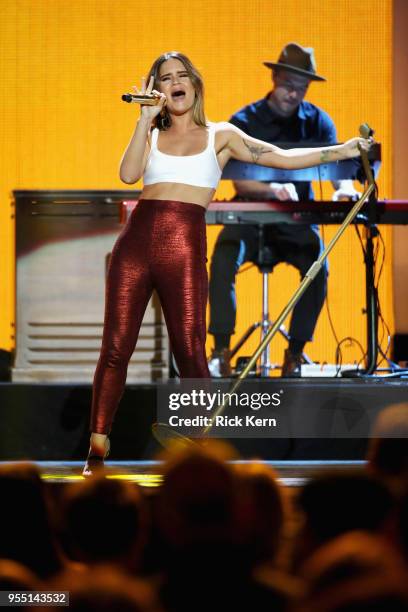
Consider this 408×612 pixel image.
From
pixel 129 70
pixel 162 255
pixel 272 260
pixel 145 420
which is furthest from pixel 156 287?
pixel 129 70

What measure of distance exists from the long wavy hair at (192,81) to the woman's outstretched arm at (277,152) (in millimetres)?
98

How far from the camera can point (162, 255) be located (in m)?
2.95

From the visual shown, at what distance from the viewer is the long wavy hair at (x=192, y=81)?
121 inches

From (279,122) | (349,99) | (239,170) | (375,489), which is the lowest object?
(375,489)

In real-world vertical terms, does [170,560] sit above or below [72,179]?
below

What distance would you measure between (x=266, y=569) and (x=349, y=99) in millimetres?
6093

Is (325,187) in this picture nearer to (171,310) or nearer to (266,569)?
(171,310)

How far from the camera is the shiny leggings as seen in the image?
2951mm

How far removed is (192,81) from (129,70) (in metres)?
3.61

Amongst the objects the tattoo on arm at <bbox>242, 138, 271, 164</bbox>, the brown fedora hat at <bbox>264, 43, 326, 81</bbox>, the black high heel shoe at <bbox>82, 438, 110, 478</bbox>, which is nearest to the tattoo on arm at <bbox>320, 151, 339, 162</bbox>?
the tattoo on arm at <bbox>242, 138, 271, 164</bbox>

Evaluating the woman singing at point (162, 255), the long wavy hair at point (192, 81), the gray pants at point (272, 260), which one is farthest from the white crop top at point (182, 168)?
the gray pants at point (272, 260)

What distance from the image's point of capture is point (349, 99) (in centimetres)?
656

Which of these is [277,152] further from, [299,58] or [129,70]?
[129,70]

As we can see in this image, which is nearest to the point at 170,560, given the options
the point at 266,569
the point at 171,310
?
the point at 266,569
